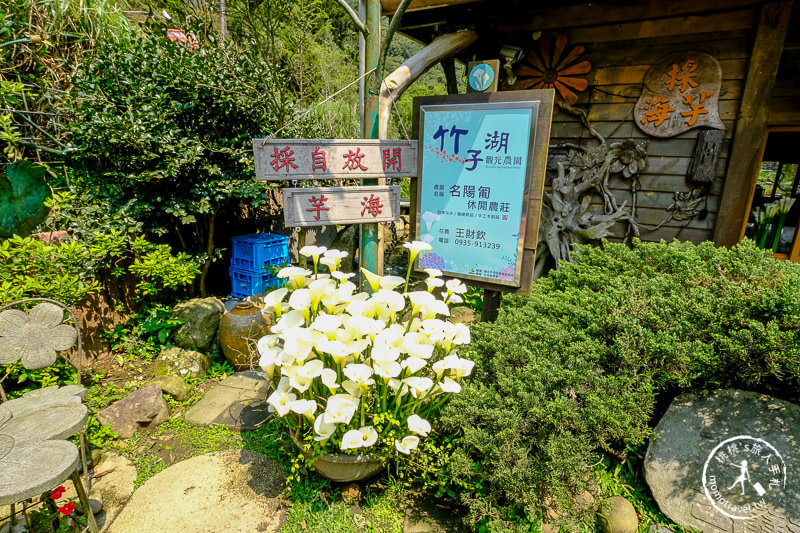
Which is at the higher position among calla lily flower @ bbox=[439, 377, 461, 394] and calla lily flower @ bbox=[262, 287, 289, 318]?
calla lily flower @ bbox=[262, 287, 289, 318]

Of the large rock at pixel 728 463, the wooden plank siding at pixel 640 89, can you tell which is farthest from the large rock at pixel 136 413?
the wooden plank siding at pixel 640 89

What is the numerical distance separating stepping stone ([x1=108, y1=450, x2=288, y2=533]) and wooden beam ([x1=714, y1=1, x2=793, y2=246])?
4.81 m

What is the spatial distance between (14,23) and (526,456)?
592 centimetres

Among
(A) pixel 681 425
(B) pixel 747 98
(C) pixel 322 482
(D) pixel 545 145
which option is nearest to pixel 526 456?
(A) pixel 681 425

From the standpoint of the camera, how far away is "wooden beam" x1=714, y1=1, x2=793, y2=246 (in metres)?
3.61

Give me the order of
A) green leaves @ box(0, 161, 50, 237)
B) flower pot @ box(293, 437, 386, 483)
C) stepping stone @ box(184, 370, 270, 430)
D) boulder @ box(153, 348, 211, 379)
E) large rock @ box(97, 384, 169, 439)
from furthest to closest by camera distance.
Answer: boulder @ box(153, 348, 211, 379) → green leaves @ box(0, 161, 50, 237) → stepping stone @ box(184, 370, 270, 430) → large rock @ box(97, 384, 169, 439) → flower pot @ box(293, 437, 386, 483)

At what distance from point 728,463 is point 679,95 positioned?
12.1ft

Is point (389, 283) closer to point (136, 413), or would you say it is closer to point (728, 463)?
point (728, 463)

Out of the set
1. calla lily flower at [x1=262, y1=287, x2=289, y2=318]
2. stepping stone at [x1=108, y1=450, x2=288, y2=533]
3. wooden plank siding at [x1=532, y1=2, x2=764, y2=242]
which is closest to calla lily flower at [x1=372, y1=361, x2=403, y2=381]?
calla lily flower at [x1=262, y1=287, x2=289, y2=318]

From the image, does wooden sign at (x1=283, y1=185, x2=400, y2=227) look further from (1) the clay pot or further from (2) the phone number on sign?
(1) the clay pot

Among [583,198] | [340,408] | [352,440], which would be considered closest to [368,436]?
[352,440]

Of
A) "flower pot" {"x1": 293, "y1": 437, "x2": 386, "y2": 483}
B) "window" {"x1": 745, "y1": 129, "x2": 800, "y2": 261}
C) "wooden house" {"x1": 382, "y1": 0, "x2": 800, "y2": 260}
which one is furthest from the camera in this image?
"window" {"x1": 745, "y1": 129, "x2": 800, "y2": 261}

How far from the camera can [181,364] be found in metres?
3.93

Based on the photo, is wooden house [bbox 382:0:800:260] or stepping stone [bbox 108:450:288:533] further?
wooden house [bbox 382:0:800:260]
